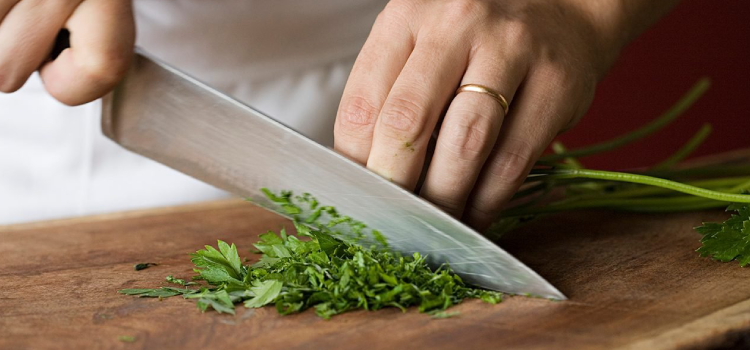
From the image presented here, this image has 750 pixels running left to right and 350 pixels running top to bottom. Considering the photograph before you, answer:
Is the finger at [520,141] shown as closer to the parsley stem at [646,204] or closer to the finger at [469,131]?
the finger at [469,131]

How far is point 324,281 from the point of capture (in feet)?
3.11

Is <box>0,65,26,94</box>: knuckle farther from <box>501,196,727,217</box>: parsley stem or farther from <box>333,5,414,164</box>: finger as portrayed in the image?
<box>501,196,727,217</box>: parsley stem

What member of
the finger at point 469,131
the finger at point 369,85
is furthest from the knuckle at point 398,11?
the finger at point 469,131

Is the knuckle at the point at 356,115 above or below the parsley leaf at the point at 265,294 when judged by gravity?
above

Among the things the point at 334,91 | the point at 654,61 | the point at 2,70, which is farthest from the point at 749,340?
the point at 654,61

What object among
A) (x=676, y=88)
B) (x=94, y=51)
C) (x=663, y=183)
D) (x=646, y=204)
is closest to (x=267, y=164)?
(x=94, y=51)

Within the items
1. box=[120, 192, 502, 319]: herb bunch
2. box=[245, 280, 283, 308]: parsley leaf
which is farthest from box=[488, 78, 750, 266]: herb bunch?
box=[245, 280, 283, 308]: parsley leaf

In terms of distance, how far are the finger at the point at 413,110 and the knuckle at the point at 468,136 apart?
0.03 meters

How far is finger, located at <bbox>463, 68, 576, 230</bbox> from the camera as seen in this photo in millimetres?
1060

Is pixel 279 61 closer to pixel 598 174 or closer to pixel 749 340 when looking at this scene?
pixel 598 174

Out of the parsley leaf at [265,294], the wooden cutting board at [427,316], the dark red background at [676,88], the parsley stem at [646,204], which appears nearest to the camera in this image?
the wooden cutting board at [427,316]

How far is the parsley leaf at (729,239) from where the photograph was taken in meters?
1.04

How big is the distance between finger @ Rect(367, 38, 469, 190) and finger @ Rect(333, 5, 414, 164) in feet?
0.10

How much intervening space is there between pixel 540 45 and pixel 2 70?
2.53 feet
